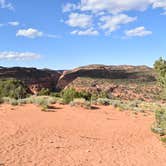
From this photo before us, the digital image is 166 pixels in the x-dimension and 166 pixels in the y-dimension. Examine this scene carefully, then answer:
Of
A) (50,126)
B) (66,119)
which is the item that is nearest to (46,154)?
(50,126)

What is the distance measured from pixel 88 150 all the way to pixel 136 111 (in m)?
11.4

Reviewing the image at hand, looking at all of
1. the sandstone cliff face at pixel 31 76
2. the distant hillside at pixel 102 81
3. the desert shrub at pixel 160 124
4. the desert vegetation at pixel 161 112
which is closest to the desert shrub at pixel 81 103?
the desert vegetation at pixel 161 112

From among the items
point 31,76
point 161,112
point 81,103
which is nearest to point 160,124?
point 161,112

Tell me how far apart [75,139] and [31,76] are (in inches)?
2385

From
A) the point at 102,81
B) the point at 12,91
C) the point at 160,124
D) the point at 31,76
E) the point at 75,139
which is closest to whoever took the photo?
the point at 75,139

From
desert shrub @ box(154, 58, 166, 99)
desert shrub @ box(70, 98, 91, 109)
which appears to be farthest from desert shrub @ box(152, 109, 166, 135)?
desert shrub @ box(70, 98, 91, 109)

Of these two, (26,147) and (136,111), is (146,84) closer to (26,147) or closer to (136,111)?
(136,111)

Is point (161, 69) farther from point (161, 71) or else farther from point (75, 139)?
point (75, 139)

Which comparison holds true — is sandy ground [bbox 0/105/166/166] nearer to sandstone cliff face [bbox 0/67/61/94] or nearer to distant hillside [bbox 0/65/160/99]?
distant hillside [bbox 0/65/160/99]

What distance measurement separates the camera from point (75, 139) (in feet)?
44.2

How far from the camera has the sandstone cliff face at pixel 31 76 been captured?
224 feet

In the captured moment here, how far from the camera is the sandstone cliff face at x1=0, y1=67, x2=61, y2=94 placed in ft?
224

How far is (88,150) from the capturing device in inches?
464

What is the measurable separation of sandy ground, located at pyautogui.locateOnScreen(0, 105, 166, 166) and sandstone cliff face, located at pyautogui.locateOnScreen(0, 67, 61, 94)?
46642 millimetres
